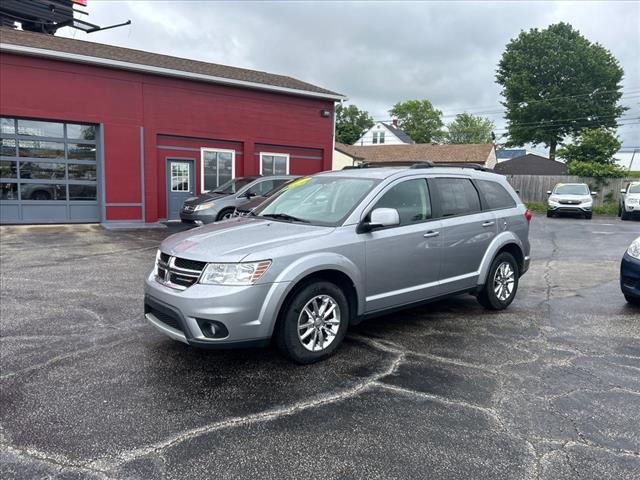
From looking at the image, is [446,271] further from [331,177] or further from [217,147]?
[217,147]

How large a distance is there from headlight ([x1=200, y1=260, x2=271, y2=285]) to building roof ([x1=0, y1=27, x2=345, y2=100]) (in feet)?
38.6

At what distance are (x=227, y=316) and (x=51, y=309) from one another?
128 inches

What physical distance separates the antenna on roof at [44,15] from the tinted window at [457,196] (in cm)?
1695

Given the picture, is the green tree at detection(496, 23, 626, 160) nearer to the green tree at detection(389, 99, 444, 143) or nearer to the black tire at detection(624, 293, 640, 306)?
the green tree at detection(389, 99, 444, 143)

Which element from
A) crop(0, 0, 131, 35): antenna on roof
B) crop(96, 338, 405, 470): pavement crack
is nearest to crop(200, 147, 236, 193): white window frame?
crop(0, 0, 131, 35): antenna on roof

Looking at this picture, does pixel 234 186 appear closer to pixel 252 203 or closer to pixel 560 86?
pixel 252 203

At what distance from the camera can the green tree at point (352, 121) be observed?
Result: 212ft

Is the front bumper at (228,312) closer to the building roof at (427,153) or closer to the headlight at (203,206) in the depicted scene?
the headlight at (203,206)

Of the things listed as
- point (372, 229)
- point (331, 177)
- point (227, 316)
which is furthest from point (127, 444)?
point (331, 177)

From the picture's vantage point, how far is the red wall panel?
42.2 feet

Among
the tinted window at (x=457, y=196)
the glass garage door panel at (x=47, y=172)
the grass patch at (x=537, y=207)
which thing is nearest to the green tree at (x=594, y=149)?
the grass patch at (x=537, y=207)

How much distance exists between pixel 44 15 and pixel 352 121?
183ft

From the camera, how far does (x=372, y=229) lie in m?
4.57

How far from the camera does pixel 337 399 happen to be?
11.9ft
